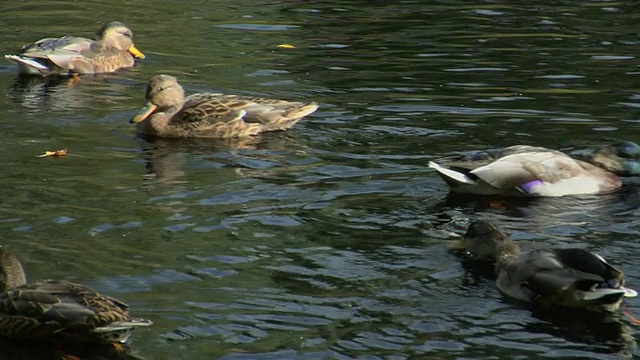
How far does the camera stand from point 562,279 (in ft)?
25.1

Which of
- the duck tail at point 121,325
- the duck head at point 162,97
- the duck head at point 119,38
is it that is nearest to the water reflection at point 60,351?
the duck tail at point 121,325

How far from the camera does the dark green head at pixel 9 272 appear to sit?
7562 millimetres

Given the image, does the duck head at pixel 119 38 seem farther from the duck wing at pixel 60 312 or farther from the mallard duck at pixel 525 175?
the duck wing at pixel 60 312

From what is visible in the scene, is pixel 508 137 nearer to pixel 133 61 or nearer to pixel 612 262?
pixel 612 262

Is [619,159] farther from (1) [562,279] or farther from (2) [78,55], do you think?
(2) [78,55]

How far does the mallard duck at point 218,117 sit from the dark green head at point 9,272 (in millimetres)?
5043

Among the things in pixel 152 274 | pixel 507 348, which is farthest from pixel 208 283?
pixel 507 348

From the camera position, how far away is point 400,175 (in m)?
10.8

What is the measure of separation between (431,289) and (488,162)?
2428 millimetres

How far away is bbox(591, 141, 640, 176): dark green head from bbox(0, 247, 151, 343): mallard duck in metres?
4.74

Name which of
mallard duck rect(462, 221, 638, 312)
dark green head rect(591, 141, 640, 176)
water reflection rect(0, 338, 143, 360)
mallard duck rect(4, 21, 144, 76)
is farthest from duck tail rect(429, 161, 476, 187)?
mallard duck rect(4, 21, 144, 76)

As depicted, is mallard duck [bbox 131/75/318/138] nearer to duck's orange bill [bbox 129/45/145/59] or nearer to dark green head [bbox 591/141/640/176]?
dark green head [bbox 591/141/640/176]

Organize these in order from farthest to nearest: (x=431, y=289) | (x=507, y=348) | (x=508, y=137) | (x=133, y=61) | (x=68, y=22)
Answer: (x=68, y=22)
(x=133, y=61)
(x=508, y=137)
(x=431, y=289)
(x=507, y=348)

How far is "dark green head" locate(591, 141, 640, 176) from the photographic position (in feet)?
34.8
